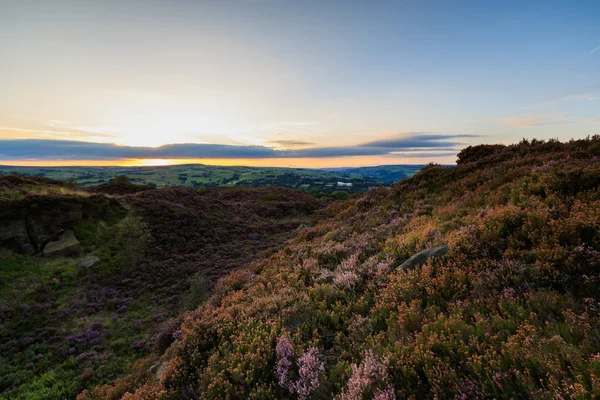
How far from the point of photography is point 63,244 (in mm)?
18438

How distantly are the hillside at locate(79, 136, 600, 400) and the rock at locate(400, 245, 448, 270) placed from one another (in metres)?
0.05

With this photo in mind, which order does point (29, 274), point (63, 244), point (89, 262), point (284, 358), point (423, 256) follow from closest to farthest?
point (284, 358) → point (423, 256) → point (29, 274) → point (89, 262) → point (63, 244)

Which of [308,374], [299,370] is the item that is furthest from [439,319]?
[299,370]

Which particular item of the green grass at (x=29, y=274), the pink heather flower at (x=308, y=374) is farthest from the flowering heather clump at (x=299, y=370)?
the green grass at (x=29, y=274)

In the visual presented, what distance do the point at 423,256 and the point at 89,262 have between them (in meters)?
20.9

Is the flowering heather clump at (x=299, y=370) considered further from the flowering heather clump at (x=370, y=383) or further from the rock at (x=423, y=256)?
the rock at (x=423, y=256)

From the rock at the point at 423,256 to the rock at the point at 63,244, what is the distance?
73.5ft

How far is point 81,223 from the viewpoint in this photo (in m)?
20.7

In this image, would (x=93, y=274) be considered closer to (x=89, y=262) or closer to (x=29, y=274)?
(x=89, y=262)

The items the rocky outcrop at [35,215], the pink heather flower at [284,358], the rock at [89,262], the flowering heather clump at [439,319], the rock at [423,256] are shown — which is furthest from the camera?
the rock at [89,262]

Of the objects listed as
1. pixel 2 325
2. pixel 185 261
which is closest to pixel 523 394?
pixel 2 325

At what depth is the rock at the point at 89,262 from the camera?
56.8 ft

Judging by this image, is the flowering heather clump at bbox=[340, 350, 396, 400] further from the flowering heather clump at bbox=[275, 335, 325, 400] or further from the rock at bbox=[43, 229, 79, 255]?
the rock at bbox=[43, 229, 79, 255]

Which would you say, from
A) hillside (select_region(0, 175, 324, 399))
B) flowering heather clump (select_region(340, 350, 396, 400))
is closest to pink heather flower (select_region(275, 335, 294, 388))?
flowering heather clump (select_region(340, 350, 396, 400))
